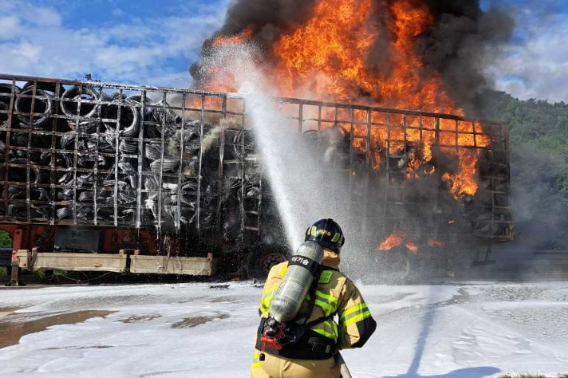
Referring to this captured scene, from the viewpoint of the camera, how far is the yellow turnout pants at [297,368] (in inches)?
111

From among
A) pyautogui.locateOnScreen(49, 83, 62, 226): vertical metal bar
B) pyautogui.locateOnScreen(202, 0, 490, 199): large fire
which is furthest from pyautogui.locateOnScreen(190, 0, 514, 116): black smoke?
pyautogui.locateOnScreen(49, 83, 62, 226): vertical metal bar

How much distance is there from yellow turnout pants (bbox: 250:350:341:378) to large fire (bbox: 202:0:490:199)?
11956mm

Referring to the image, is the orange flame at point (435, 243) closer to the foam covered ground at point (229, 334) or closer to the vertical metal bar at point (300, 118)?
the foam covered ground at point (229, 334)

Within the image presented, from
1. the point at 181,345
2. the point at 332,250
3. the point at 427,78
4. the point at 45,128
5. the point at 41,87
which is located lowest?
the point at 181,345

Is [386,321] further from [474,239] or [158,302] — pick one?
[474,239]

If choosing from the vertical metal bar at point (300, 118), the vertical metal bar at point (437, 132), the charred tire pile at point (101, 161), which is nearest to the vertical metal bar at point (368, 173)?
the vertical metal bar at point (300, 118)

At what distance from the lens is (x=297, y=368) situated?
2828 millimetres

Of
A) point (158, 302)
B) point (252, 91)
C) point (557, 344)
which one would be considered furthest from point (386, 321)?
point (252, 91)

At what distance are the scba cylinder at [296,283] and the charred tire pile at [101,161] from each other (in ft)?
30.4

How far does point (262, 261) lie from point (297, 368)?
9843 mm

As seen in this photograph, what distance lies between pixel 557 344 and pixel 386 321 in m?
2.39

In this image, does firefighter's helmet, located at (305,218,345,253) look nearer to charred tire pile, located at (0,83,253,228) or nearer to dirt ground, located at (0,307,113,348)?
dirt ground, located at (0,307,113,348)

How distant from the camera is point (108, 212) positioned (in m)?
11.8

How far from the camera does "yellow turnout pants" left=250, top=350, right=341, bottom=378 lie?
2.83m
